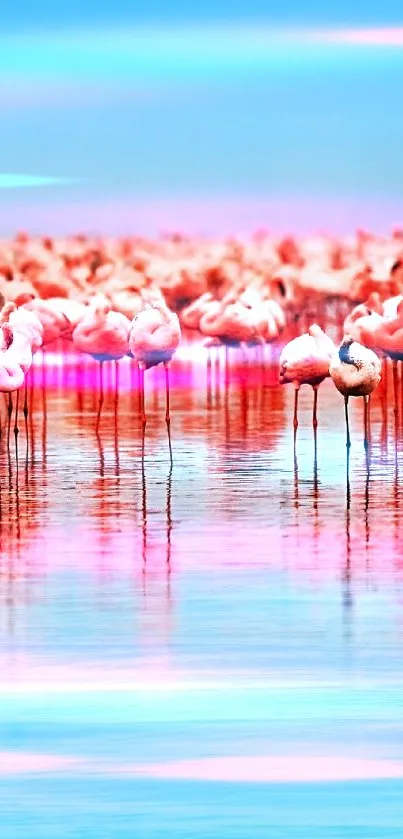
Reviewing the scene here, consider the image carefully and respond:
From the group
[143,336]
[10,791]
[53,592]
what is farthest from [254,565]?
[143,336]

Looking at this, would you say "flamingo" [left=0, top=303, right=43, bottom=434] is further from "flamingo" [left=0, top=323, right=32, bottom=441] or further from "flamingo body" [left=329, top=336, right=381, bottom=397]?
"flamingo body" [left=329, top=336, right=381, bottom=397]

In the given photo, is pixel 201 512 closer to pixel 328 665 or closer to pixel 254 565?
pixel 254 565

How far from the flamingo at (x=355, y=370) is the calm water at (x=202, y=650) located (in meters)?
0.98

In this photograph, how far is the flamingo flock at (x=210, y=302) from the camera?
1582 centimetres

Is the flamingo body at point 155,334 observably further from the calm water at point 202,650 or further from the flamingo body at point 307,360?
the calm water at point 202,650

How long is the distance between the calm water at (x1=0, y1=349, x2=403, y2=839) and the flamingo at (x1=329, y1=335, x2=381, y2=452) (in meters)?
0.98

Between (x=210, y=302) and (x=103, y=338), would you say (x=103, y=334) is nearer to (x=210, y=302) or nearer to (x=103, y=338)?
(x=103, y=338)

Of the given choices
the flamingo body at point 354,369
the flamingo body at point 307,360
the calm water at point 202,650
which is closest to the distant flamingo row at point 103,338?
the flamingo body at point 307,360

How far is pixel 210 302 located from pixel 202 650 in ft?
67.0

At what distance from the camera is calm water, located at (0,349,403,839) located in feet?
18.0

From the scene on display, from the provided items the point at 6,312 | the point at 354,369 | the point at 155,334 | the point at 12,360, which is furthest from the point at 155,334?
the point at 6,312

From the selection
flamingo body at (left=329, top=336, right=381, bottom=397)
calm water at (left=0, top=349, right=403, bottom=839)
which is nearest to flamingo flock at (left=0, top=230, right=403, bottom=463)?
flamingo body at (left=329, top=336, right=381, bottom=397)

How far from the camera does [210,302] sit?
27.5 m

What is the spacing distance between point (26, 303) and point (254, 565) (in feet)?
43.9
